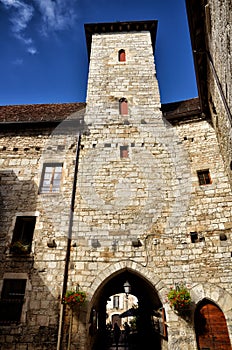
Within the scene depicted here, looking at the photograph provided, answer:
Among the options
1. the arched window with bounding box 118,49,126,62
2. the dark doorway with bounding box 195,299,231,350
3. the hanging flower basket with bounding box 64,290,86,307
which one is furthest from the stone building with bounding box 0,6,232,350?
the arched window with bounding box 118,49,126,62

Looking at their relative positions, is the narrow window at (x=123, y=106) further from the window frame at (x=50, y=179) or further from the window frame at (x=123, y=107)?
the window frame at (x=50, y=179)

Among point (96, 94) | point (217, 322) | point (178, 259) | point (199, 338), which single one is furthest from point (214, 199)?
point (96, 94)

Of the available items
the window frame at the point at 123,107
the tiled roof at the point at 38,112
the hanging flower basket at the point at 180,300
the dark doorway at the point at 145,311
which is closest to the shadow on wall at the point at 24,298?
the dark doorway at the point at 145,311

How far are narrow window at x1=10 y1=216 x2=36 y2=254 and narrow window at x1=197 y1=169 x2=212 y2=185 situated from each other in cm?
542

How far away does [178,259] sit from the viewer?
657cm

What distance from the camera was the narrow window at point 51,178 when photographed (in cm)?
796

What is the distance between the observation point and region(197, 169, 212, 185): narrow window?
7.60 meters

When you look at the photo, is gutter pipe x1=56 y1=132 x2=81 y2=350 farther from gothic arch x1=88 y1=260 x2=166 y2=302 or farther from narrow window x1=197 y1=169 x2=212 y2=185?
narrow window x1=197 y1=169 x2=212 y2=185

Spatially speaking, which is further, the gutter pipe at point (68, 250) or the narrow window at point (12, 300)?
the narrow window at point (12, 300)

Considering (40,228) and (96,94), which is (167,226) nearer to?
(40,228)

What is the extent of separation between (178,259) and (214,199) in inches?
82.0

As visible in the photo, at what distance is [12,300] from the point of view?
6.31 meters

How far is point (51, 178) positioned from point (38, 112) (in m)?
3.79

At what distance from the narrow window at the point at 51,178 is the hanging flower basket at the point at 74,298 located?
3.24m
